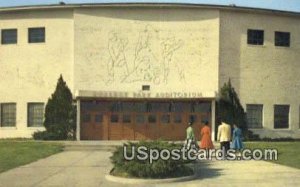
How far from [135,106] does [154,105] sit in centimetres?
131

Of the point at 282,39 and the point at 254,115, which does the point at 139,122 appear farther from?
the point at 282,39

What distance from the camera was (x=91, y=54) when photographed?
40.8 metres

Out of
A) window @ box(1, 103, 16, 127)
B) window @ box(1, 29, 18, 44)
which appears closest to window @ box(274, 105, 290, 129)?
window @ box(1, 103, 16, 127)

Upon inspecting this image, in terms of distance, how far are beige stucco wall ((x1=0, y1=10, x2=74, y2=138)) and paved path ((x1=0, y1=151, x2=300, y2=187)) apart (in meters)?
18.0

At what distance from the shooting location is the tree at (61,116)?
1566 inches

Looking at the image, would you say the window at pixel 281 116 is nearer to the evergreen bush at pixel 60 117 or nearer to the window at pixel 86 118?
the window at pixel 86 118

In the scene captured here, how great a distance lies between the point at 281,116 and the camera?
141ft

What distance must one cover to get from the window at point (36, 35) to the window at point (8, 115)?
479 cm

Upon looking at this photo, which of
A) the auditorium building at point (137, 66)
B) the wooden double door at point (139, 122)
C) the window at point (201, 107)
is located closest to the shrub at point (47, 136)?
the auditorium building at point (137, 66)

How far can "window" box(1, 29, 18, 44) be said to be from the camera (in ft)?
140

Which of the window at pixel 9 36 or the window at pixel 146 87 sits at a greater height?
the window at pixel 9 36

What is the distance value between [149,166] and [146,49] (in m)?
24.8

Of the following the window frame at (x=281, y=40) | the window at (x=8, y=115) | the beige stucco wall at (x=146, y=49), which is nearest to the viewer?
the beige stucco wall at (x=146, y=49)

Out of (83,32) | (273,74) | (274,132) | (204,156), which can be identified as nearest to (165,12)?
(83,32)
